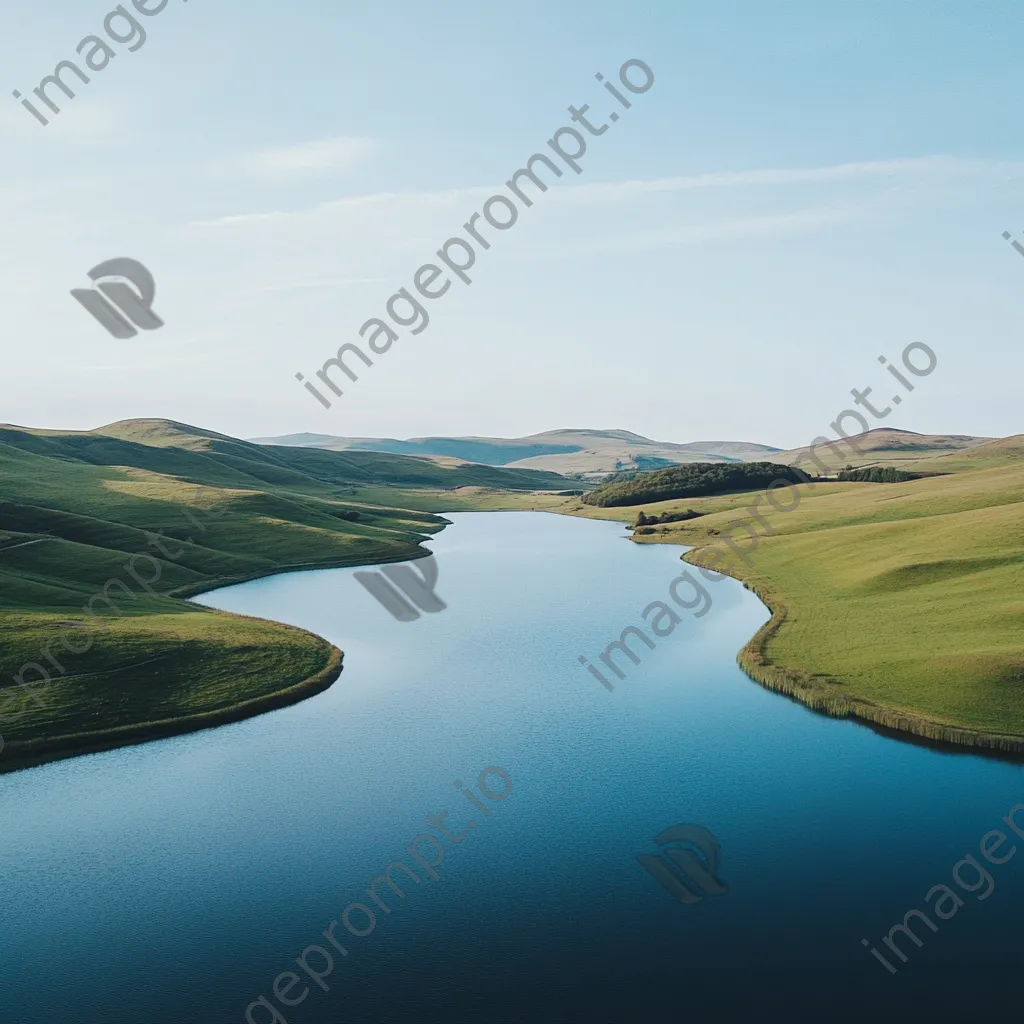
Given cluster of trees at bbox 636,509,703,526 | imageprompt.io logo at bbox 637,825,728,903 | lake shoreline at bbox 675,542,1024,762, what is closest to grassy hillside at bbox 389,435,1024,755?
lake shoreline at bbox 675,542,1024,762

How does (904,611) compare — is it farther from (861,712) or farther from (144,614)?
(144,614)

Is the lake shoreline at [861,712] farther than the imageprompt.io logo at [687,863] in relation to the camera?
Yes

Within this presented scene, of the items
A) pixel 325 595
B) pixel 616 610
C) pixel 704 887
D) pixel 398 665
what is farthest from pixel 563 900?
pixel 325 595

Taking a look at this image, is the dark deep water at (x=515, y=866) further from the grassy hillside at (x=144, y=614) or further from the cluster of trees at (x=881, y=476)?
the cluster of trees at (x=881, y=476)

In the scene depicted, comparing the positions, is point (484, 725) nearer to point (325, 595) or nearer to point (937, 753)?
point (937, 753)

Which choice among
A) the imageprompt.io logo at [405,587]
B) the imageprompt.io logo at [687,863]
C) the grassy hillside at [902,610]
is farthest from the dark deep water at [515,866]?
the imageprompt.io logo at [405,587]

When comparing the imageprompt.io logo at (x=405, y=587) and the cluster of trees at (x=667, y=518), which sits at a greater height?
the cluster of trees at (x=667, y=518)

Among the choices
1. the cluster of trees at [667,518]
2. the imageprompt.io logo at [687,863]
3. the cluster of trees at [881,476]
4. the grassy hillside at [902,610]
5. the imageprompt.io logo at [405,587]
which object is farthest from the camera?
the cluster of trees at [881,476]
